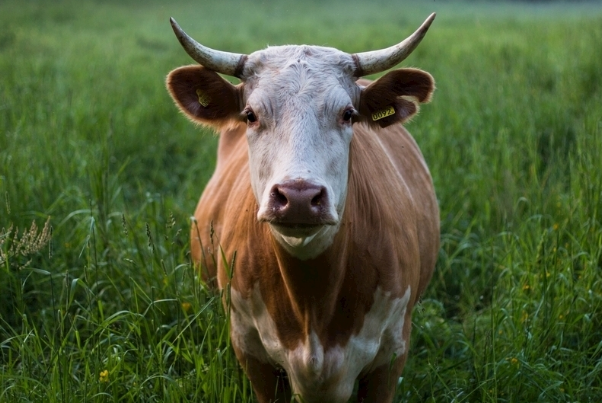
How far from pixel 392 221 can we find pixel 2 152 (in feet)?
10.1

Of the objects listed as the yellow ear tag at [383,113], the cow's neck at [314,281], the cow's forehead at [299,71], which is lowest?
the cow's neck at [314,281]

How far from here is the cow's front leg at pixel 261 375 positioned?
327cm

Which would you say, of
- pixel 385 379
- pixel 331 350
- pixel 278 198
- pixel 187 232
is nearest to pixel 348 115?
pixel 278 198

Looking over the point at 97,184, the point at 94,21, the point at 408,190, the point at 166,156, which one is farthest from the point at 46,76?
the point at 94,21

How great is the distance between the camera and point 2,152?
510cm

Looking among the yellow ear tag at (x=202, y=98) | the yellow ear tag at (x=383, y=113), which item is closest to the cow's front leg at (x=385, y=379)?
the yellow ear tag at (x=383, y=113)

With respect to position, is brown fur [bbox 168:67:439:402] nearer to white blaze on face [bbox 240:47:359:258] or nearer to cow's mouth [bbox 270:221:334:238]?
white blaze on face [bbox 240:47:359:258]

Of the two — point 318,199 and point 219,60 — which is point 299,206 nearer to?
point 318,199

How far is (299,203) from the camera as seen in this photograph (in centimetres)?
236

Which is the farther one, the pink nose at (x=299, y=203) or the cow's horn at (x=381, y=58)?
the cow's horn at (x=381, y=58)

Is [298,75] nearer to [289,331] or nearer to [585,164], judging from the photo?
[289,331]

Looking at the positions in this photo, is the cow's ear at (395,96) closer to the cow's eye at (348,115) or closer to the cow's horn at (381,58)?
the cow's horn at (381,58)

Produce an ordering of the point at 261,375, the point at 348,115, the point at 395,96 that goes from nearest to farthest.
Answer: the point at 348,115
the point at 395,96
the point at 261,375

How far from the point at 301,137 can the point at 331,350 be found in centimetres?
91
